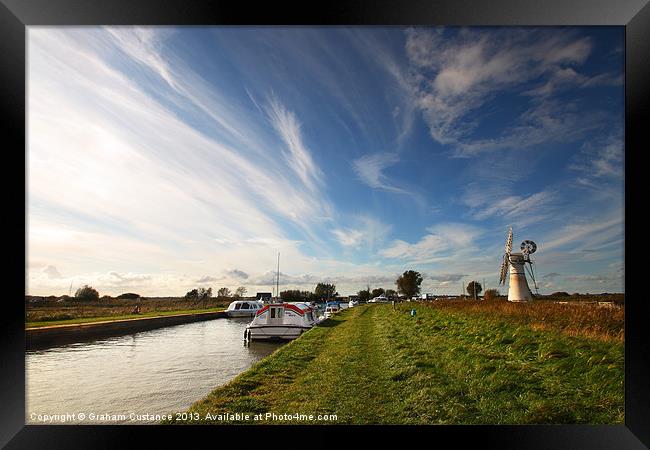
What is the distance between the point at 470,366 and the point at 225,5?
552cm

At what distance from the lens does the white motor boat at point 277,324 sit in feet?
44.9

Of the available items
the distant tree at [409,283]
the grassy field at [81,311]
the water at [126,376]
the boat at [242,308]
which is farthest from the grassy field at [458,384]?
the boat at [242,308]

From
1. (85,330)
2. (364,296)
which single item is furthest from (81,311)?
(364,296)

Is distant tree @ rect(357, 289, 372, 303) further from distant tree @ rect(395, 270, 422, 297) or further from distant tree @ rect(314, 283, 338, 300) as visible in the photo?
distant tree @ rect(395, 270, 422, 297)

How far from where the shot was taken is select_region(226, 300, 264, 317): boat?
25.9 metres

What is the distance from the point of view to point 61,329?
11.0m

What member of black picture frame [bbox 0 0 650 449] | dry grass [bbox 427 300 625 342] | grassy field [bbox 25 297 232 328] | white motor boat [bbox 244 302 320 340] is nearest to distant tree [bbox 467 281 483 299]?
dry grass [bbox 427 300 625 342]

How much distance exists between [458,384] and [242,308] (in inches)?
922

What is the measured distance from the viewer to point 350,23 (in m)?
3.96

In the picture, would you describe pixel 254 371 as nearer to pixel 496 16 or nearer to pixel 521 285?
pixel 496 16

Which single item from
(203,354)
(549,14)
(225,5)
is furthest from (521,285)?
(225,5)

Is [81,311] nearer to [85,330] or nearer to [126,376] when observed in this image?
[85,330]

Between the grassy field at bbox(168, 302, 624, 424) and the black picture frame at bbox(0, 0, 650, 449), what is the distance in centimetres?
25

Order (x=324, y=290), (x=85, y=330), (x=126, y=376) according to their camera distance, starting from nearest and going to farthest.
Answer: (x=126, y=376) < (x=85, y=330) < (x=324, y=290)
